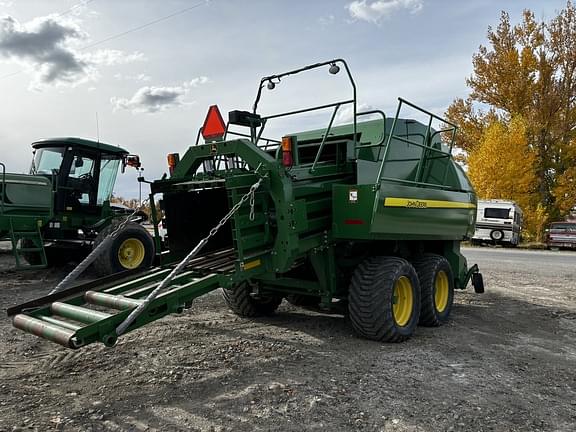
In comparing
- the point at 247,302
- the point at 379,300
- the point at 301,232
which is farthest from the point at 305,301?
the point at 301,232

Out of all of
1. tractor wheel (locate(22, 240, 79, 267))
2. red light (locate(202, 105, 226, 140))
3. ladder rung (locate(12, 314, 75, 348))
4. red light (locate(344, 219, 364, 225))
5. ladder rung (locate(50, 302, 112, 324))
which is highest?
red light (locate(202, 105, 226, 140))

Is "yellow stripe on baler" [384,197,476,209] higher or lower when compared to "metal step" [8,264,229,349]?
higher

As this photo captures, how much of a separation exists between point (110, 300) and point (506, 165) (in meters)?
21.2

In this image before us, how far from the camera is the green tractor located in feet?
29.4

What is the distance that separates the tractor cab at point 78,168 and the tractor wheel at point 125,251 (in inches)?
38.6

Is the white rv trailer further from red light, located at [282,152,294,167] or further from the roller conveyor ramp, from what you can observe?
the roller conveyor ramp

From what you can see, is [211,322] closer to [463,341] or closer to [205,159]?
[205,159]

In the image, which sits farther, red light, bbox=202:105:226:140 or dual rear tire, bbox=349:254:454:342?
red light, bbox=202:105:226:140

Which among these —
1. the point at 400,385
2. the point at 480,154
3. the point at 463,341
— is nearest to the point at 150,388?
the point at 400,385

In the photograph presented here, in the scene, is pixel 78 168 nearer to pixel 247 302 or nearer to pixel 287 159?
pixel 247 302

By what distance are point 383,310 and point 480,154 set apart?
63.0ft

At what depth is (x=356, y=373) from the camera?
4.26 metres

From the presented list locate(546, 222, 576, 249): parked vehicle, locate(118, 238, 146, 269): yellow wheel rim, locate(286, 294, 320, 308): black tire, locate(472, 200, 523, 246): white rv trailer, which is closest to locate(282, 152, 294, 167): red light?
locate(286, 294, 320, 308): black tire

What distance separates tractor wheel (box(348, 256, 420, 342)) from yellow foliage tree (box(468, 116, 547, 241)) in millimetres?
18469
